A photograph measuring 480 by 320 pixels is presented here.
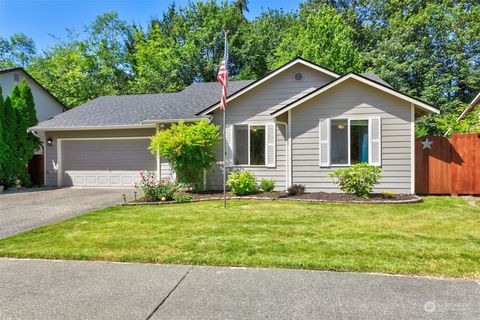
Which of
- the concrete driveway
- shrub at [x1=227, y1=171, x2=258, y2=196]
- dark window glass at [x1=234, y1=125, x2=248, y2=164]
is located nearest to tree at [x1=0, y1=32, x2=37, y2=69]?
the concrete driveway

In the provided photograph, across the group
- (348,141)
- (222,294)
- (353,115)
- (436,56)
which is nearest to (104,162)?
(348,141)

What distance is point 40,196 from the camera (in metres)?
10.8

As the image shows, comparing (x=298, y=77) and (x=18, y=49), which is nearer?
(x=298, y=77)

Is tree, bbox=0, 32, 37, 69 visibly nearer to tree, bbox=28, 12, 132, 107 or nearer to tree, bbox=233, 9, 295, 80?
tree, bbox=28, 12, 132, 107

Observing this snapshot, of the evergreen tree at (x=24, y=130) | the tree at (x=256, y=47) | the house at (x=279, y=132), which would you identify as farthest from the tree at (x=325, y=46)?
the evergreen tree at (x=24, y=130)

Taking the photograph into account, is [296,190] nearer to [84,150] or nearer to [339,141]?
[339,141]

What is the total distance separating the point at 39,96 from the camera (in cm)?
1795

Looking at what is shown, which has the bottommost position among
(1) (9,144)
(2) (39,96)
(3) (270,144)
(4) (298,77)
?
(3) (270,144)

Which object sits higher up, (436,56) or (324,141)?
(436,56)

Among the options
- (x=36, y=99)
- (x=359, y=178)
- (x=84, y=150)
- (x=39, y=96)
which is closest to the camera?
(x=359, y=178)

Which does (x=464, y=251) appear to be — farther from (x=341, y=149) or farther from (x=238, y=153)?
(x=238, y=153)

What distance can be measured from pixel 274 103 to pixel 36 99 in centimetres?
1500

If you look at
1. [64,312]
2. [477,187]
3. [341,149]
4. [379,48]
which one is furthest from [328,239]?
[379,48]

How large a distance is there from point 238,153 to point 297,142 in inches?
87.0
